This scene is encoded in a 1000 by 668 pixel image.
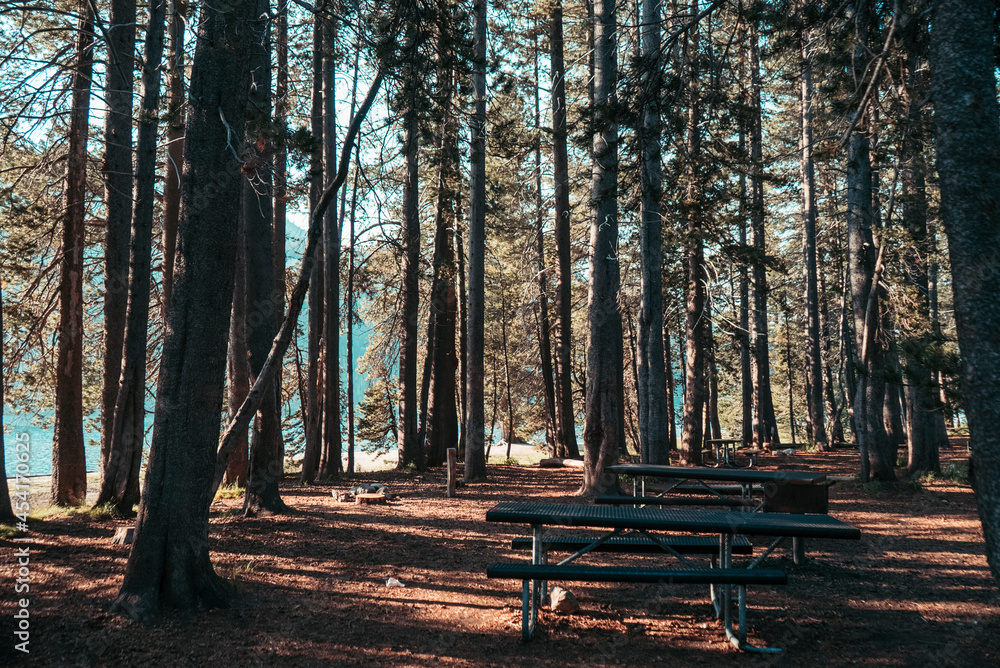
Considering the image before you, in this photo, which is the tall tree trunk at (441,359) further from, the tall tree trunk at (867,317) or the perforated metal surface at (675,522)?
the perforated metal surface at (675,522)

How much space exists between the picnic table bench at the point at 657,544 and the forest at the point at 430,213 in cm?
129

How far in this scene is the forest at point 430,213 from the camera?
15.1 ft

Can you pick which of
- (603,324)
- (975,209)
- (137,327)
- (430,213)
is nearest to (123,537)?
(137,327)

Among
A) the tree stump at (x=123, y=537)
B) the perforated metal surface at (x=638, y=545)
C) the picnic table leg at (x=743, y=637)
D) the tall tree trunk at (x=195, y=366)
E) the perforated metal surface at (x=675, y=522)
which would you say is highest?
the tall tree trunk at (x=195, y=366)

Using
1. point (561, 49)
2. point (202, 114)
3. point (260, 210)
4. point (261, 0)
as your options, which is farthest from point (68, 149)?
point (561, 49)

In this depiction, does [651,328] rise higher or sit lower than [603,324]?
higher

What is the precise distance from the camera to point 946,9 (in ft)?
13.2

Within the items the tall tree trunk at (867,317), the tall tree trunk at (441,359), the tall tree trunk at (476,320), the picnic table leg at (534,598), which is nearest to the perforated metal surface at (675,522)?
the picnic table leg at (534,598)

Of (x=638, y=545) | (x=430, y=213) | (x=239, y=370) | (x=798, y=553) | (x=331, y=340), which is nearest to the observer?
(x=638, y=545)

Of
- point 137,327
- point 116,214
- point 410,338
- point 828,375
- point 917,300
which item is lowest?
point 828,375

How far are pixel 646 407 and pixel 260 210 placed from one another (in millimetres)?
7708

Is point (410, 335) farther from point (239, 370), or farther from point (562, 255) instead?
point (239, 370)

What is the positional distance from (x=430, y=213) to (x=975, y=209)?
16.3 meters

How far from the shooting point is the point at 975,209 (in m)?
3.88
